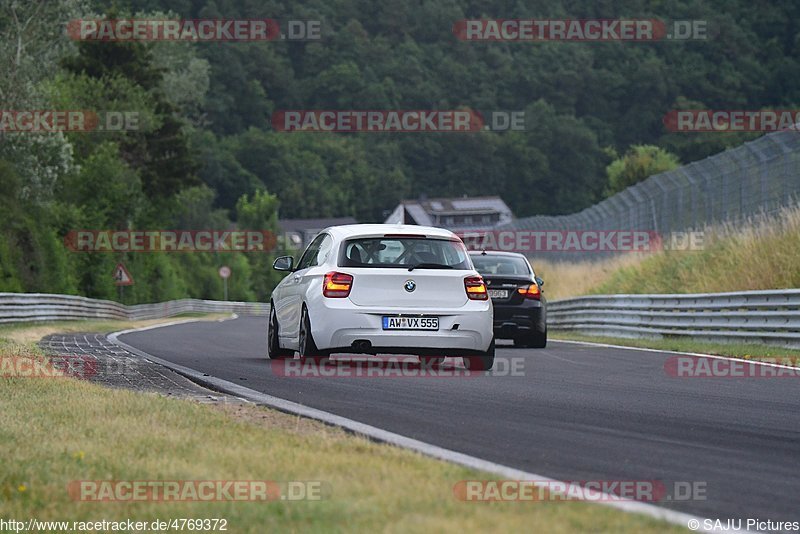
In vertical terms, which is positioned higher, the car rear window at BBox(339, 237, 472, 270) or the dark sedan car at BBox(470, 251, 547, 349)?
the car rear window at BBox(339, 237, 472, 270)

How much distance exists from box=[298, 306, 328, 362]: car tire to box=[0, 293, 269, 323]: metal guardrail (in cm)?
2015

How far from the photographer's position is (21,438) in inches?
321

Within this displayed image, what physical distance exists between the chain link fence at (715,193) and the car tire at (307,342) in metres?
13.2

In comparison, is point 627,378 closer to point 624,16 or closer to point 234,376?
point 234,376

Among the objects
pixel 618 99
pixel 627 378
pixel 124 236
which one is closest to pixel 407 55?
pixel 618 99

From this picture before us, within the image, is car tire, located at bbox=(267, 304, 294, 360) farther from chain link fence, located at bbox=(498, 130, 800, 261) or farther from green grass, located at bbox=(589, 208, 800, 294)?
chain link fence, located at bbox=(498, 130, 800, 261)

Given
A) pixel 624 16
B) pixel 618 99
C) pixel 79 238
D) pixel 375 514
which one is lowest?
pixel 375 514

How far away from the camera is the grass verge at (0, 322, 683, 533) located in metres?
5.55

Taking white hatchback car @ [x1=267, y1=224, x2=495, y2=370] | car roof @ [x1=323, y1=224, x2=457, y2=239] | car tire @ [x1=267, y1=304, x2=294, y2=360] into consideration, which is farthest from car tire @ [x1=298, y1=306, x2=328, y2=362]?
car tire @ [x1=267, y1=304, x2=294, y2=360]

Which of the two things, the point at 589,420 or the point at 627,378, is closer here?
the point at 589,420

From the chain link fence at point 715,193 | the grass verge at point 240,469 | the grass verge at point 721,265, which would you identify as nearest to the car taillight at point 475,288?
the grass verge at point 240,469

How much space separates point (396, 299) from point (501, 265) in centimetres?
908

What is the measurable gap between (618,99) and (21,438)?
167 meters

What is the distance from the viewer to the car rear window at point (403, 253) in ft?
49.0
